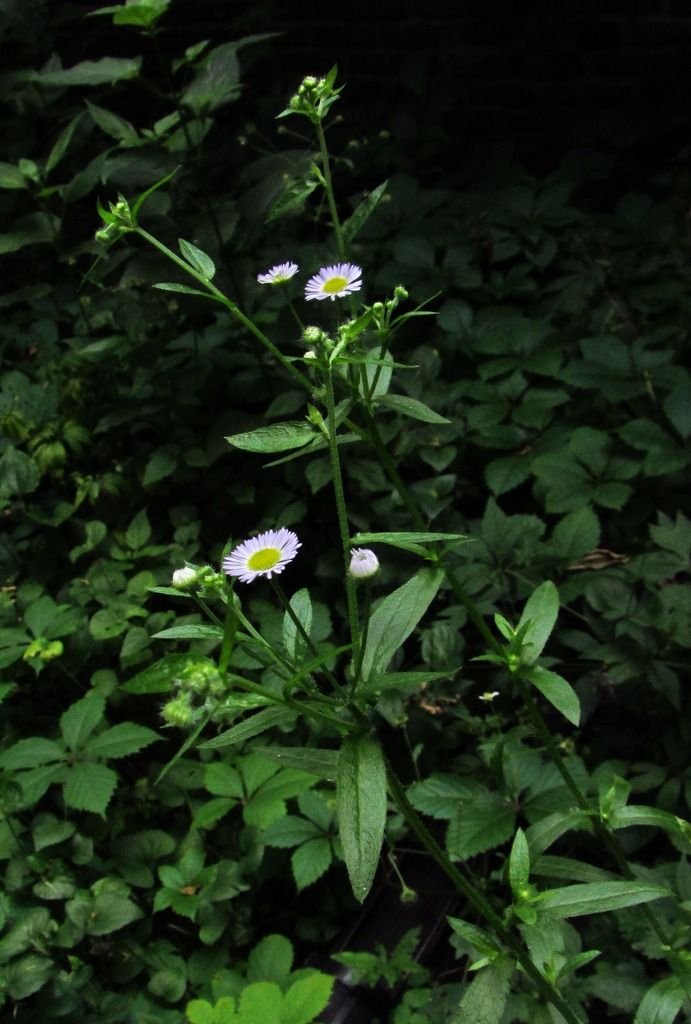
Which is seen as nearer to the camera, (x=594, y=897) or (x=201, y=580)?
(x=201, y=580)

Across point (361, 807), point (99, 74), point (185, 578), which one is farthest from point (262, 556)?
point (99, 74)

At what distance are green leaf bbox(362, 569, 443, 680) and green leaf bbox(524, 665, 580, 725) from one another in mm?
208

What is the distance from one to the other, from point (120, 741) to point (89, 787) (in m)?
0.10

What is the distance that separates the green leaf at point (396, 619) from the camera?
3.68ft

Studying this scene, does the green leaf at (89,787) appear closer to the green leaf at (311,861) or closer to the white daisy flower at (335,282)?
the green leaf at (311,861)

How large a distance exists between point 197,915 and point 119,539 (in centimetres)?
81

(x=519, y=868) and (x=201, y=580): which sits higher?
(x=201, y=580)

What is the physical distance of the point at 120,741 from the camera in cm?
170

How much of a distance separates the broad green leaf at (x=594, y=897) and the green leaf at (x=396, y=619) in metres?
0.34

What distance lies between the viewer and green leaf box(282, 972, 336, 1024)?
1387 millimetres

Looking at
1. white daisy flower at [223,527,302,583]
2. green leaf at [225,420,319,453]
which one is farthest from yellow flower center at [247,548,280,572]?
green leaf at [225,420,319,453]

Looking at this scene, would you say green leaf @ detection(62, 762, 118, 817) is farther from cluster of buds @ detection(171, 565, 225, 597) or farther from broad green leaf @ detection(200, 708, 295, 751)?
cluster of buds @ detection(171, 565, 225, 597)

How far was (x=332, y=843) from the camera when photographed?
163cm

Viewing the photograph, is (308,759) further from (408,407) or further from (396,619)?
(408,407)
